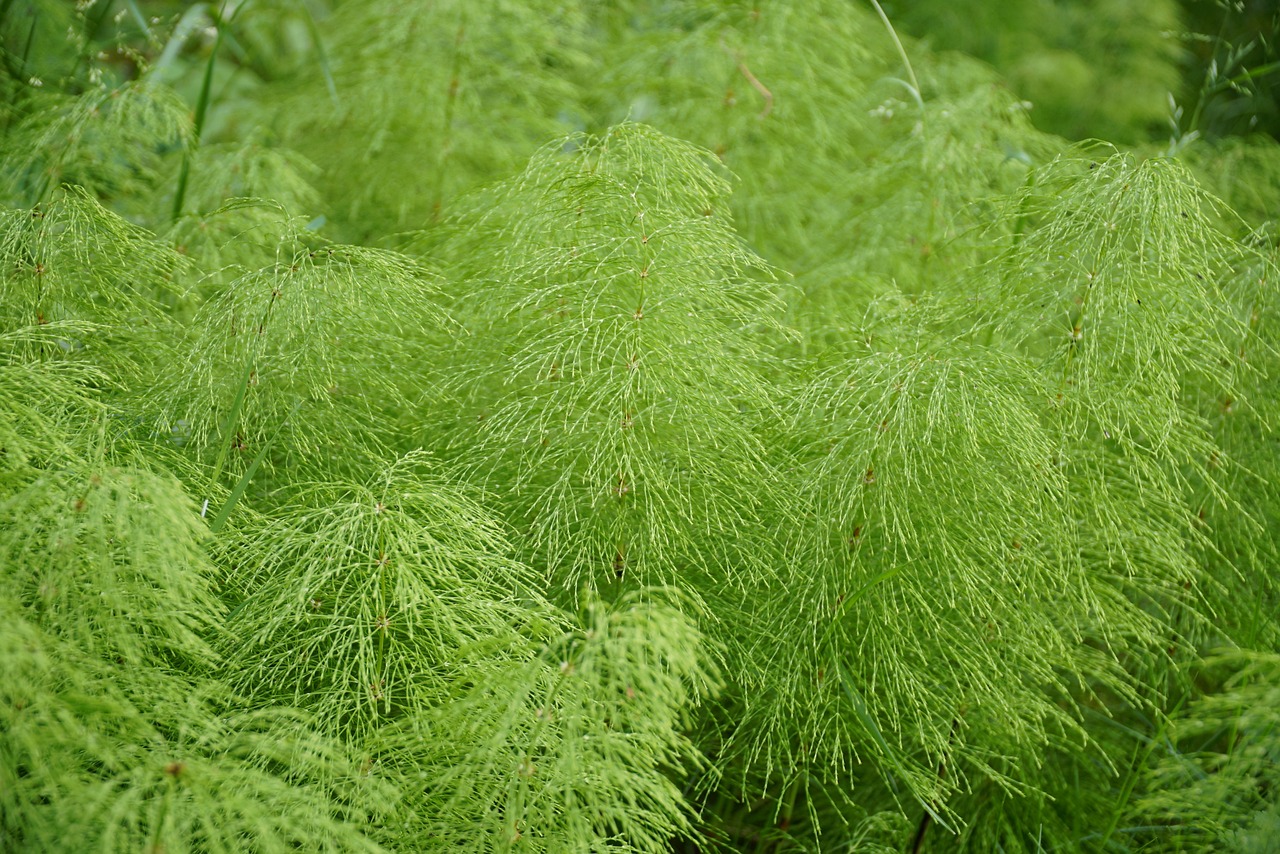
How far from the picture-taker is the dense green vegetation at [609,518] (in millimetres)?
1303

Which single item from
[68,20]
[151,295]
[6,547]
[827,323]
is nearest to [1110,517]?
[827,323]

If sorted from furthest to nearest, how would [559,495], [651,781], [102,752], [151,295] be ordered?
[151,295] → [559,495] → [651,781] → [102,752]

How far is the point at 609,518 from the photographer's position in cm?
170

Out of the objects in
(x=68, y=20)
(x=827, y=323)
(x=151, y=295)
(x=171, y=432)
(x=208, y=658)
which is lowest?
(x=827, y=323)

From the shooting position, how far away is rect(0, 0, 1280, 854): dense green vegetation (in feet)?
4.27

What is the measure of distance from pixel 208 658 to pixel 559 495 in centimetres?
58

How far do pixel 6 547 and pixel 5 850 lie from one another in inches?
14.3

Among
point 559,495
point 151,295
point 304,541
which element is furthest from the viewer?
point 151,295

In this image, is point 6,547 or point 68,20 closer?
point 6,547

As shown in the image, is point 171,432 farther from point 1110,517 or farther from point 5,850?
point 1110,517

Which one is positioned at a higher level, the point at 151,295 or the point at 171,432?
the point at 151,295

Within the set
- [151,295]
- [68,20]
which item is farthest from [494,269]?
[68,20]

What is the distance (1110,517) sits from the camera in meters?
1.68

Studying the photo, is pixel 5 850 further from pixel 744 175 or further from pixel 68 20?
pixel 68 20
